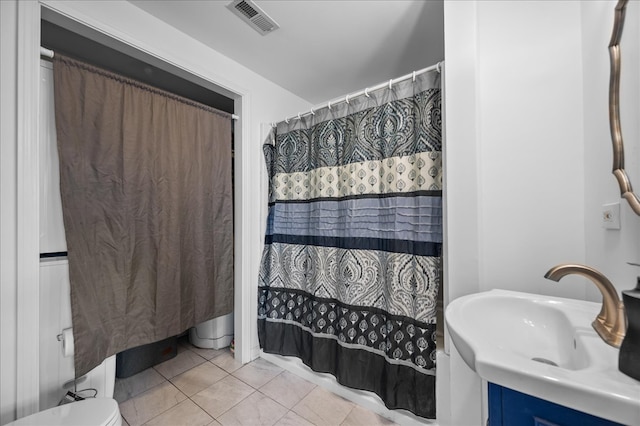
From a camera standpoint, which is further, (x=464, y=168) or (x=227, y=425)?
(x=227, y=425)

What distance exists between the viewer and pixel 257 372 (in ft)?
6.15

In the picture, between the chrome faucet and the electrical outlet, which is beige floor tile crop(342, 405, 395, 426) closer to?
the chrome faucet

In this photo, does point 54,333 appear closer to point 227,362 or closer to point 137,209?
point 137,209

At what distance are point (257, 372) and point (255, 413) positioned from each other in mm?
418

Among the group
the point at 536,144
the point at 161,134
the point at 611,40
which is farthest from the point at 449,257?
the point at 161,134

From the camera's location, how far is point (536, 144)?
112 centimetres

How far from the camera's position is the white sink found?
1.33 ft

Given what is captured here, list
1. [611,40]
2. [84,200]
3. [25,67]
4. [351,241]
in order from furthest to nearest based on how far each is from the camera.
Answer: [351,241] < [84,200] < [25,67] < [611,40]

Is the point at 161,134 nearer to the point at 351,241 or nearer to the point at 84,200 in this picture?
the point at 84,200

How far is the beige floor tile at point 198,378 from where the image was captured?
1689 millimetres

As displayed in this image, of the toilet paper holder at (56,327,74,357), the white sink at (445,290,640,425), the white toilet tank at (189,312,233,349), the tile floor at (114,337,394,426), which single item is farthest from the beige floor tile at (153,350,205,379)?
the white sink at (445,290,640,425)

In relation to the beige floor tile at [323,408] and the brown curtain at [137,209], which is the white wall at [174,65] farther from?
the beige floor tile at [323,408]

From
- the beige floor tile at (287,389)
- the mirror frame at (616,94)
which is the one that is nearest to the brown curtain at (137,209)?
the beige floor tile at (287,389)

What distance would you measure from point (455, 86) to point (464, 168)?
395mm
